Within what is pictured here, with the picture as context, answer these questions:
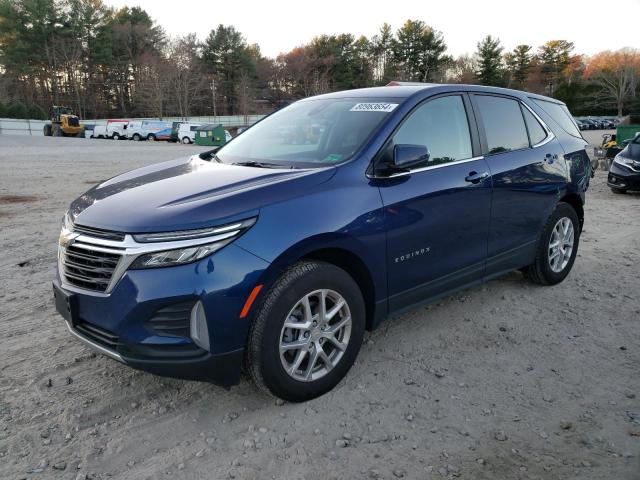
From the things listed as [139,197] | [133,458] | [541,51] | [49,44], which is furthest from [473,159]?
[541,51]

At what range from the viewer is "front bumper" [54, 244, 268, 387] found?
8.15ft

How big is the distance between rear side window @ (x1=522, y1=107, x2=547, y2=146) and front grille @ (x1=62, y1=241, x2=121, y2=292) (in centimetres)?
370

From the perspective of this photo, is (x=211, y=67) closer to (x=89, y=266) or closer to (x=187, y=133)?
(x=187, y=133)

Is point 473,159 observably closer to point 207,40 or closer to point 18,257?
point 18,257

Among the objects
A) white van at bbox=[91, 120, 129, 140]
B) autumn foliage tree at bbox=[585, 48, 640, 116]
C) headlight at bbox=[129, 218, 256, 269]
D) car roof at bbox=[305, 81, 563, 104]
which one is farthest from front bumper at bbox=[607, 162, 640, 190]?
autumn foliage tree at bbox=[585, 48, 640, 116]

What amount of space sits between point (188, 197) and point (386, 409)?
1672 mm

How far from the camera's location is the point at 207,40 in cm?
7431

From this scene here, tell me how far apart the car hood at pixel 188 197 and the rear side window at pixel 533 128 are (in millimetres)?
2428

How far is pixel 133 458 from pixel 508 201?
3.28 m

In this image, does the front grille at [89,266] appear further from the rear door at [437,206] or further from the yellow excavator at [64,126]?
the yellow excavator at [64,126]

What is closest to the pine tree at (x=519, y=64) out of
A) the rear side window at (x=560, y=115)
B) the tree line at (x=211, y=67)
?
the tree line at (x=211, y=67)

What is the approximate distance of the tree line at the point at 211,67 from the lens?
64.0 m

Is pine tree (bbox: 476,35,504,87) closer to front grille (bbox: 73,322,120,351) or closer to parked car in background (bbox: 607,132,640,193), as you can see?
parked car in background (bbox: 607,132,640,193)

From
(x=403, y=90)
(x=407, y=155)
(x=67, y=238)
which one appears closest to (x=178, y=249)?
(x=67, y=238)
